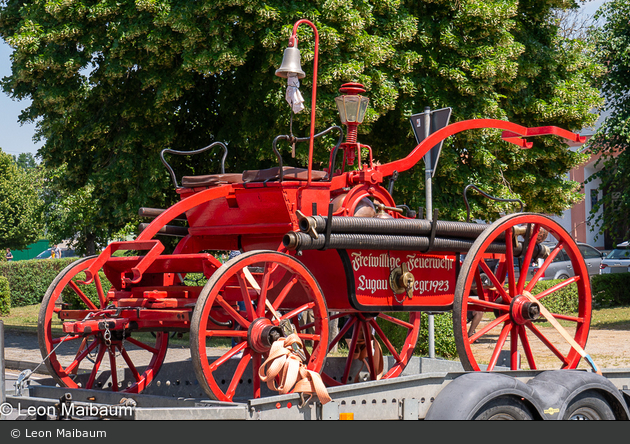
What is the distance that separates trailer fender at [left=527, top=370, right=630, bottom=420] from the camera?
4191 mm

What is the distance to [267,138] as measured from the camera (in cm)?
1270

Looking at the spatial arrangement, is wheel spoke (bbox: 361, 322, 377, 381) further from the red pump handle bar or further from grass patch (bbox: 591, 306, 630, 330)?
grass patch (bbox: 591, 306, 630, 330)

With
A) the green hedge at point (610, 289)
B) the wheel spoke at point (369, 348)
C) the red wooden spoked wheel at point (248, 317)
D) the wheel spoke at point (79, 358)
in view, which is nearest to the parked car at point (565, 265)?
the green hedge at point (610, 289)

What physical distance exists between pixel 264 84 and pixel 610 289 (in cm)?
1405

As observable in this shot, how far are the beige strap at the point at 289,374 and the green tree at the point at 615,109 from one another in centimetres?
1546

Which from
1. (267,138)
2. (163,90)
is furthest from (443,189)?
(163,90)

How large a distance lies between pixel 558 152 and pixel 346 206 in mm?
10667

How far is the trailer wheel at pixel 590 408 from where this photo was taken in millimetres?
4363

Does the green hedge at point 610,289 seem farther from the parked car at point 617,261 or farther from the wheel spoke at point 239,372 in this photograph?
the wheel spoke at point 239,372

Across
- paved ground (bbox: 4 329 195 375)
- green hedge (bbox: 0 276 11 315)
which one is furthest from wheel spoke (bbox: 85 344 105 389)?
green hedge (bbox: 0 276 11 315)

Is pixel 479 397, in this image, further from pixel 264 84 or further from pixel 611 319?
pixel 611 319

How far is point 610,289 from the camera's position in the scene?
21.4 m
